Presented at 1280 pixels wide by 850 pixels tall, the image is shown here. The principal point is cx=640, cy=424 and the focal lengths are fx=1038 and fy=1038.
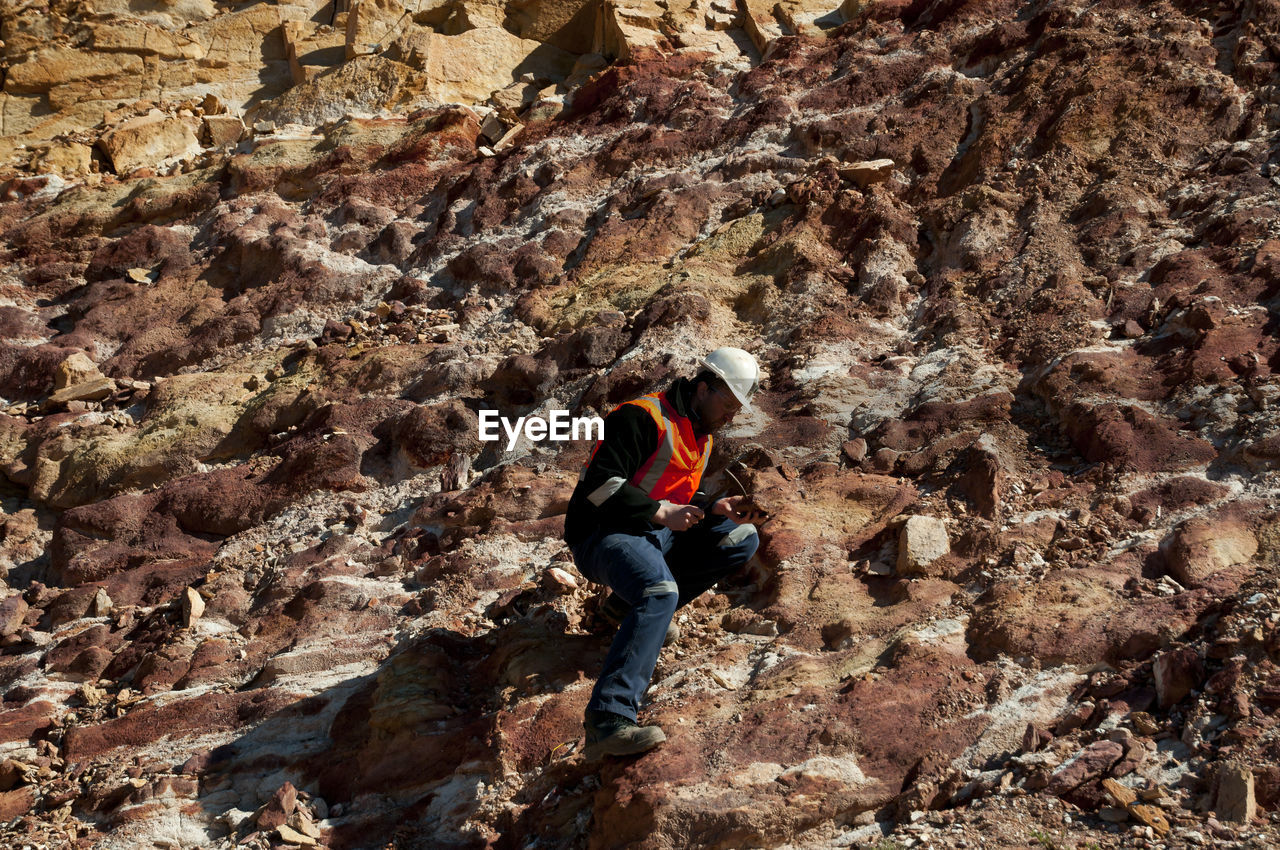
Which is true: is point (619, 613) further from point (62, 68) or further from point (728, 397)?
point (62, 68)

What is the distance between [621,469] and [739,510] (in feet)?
2.21

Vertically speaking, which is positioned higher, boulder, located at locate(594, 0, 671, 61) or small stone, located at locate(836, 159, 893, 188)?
boulder, located at locate(594, 0, 671, 61)

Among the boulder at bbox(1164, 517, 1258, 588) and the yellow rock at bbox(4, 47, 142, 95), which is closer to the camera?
the boulder at bbox(1164, 517, 1258, 588)

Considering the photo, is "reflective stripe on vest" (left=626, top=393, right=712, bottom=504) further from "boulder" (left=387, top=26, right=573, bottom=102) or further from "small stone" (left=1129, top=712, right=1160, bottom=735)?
"boulder" (left=387, top=26, right=573, bottom=102)

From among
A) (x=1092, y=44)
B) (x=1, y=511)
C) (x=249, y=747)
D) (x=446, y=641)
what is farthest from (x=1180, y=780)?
(x=1, y=511)

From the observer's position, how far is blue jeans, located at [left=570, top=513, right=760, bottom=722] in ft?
13.3

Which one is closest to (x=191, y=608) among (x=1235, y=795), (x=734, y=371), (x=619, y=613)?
(x=619, y=613)

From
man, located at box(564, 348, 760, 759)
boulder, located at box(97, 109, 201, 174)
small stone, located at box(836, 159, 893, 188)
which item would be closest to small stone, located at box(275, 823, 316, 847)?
man, located at box(564, 348, 760, 759)

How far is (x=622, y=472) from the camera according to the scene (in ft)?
14.4

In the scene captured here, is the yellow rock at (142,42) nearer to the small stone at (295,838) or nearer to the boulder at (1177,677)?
the small stone at (295,838)

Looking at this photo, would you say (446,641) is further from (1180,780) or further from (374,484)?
(1180,780)

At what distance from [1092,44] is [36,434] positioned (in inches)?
356
